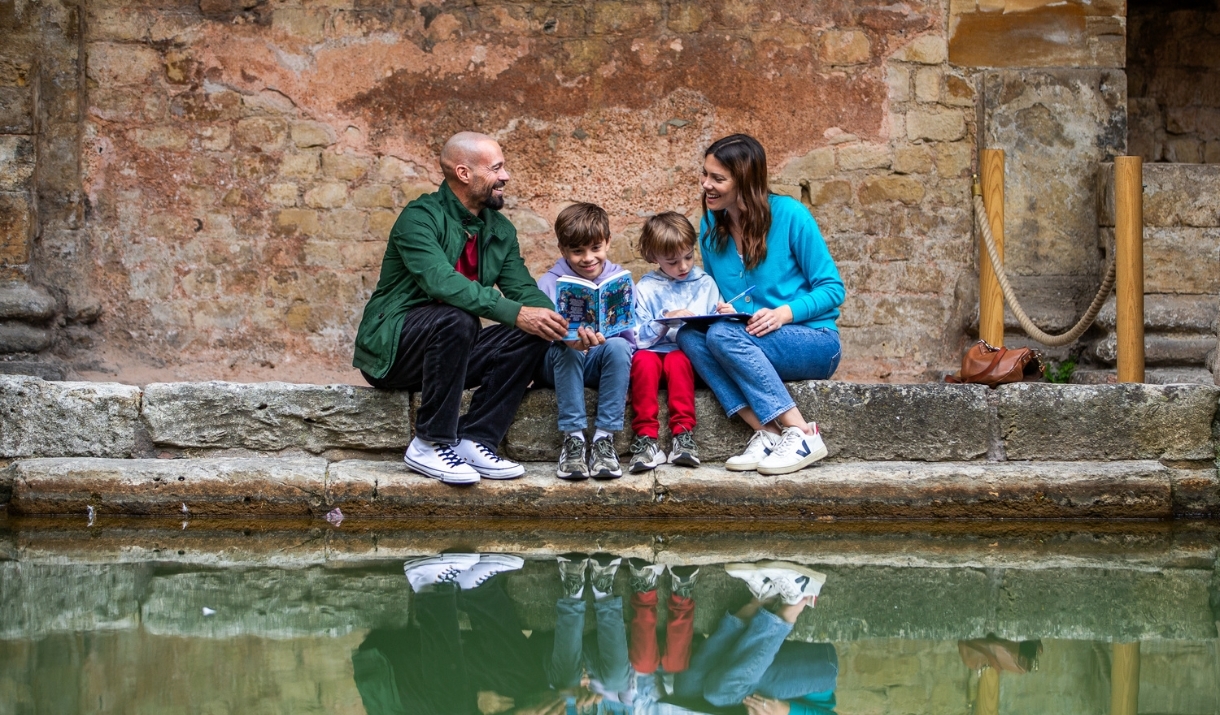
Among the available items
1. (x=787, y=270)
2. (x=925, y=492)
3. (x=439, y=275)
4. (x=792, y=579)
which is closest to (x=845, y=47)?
(x=787, y=270)

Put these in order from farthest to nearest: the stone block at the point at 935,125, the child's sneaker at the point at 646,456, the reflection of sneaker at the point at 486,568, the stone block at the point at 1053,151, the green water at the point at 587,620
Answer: the stone block at the point at 935,125
the stone block at the point at 1053,151
the child's sneaker at the point at 646,456
the reflection of sneaker at the point at 486,568
the green water at the point at 587,620

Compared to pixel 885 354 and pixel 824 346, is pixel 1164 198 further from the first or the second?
pixel 824 346

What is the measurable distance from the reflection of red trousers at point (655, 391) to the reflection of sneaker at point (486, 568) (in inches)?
35.7

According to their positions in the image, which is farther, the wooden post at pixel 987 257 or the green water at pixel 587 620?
the wooden post at pixel 987 257

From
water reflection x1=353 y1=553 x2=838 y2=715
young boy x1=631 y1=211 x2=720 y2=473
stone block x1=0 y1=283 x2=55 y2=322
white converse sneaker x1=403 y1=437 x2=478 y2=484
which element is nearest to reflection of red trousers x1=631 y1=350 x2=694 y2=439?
young boy x1=631 y1=211 x2=720 y2=473

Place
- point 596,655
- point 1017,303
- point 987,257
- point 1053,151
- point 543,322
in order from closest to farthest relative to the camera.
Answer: point 596,655 → point 543,322 → point 1017,303 → point 987,257 → point 1053,151

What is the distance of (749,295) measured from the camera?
15.5 ft

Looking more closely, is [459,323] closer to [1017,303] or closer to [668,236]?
[668,236]

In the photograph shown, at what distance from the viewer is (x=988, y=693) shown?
100.0 inches

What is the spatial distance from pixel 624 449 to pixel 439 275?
36.5 inches

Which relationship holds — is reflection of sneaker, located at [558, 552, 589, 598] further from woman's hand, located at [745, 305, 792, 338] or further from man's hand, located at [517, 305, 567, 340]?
woman's hand, located at [745, 305, 792, 338]

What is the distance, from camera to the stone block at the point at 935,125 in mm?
6375

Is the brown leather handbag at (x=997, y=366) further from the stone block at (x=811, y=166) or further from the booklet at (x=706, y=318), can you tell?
the stone block at (x=811, y=166)

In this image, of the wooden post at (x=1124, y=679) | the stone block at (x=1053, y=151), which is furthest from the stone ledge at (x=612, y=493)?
the stone block at (x=1053, y=151)
